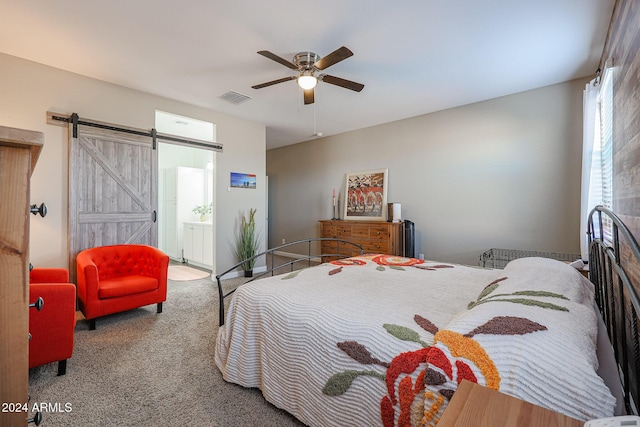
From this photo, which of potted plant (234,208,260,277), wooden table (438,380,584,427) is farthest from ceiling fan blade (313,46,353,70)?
potted plant (234,208,260,277)

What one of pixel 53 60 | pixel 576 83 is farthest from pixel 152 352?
pixel 576 83

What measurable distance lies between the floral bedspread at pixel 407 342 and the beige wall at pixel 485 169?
7.07 feet

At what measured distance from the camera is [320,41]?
2674 mm

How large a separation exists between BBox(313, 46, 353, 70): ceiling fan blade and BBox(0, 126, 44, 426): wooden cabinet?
7.44ft

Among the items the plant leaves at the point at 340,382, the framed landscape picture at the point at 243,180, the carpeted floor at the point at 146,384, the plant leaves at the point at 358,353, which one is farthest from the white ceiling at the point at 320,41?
the carpeted floor at the point at 146,384

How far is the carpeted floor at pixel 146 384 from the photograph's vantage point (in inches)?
64.5

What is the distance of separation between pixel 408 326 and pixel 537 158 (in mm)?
3625

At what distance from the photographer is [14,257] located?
558mm

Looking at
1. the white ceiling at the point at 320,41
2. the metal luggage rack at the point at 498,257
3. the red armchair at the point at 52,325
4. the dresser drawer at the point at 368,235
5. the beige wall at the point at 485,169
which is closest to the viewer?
the red armchair at the point at 52,325

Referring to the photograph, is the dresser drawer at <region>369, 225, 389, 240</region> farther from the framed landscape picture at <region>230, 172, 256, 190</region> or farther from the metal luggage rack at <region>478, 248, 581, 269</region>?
the framed landscape picture at <region>230, 172, 256, 190</region>

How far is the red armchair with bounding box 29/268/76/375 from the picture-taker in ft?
6.36

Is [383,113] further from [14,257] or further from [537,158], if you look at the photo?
[14,257]

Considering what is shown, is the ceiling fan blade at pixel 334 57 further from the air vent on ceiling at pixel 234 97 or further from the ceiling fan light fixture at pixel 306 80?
the air vent on ceiling at pixel 234 97

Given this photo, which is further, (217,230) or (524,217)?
(217,230)
